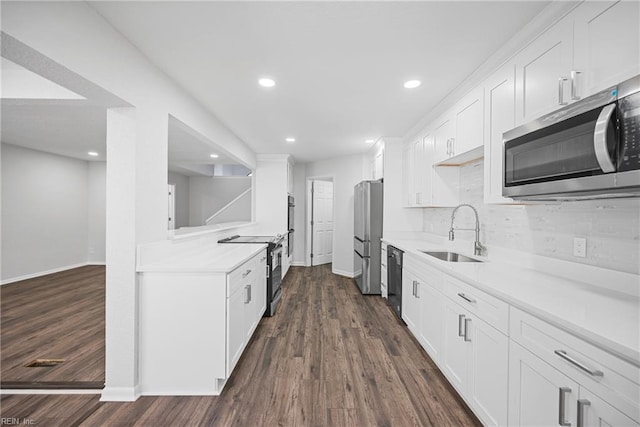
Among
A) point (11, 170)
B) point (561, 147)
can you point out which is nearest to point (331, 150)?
point (561, 147)

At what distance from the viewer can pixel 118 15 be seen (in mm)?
1573

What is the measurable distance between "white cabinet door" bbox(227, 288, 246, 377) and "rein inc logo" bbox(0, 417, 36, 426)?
1166 millimetres

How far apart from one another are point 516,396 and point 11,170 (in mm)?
7391

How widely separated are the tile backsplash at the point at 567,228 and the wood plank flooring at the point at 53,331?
333 centimetres

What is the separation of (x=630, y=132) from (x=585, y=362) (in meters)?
0.86

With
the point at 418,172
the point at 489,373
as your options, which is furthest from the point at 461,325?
the point at 418,172

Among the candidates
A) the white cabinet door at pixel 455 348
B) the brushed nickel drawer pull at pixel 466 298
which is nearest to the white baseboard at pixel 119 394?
the white cabinet door at pixel 455 348

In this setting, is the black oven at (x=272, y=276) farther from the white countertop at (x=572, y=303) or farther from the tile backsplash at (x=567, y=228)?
the tile backsplash at (x=567, y=228)

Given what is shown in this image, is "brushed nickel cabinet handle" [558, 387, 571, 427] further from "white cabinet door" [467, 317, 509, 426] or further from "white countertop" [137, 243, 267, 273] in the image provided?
"white countertop" [137, 243, 267, 273]

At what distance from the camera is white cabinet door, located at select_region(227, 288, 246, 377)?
6.45ft

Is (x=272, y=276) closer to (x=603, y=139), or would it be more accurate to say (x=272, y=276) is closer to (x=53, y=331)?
(x=53, y=331)

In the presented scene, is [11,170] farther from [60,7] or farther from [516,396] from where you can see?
[516,396]

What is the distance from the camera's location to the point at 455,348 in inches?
73.4

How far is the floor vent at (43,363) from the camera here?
7.20 ft
